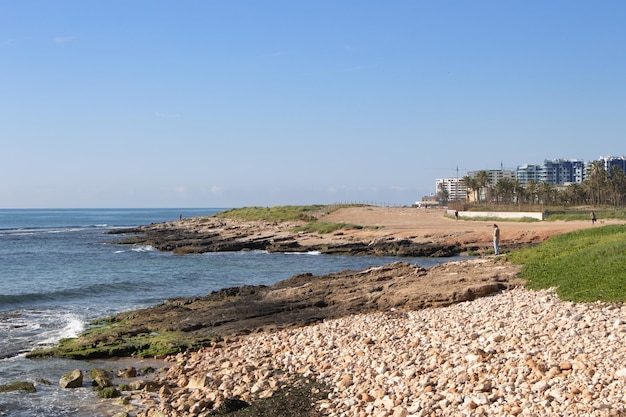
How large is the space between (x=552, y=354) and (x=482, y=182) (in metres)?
111

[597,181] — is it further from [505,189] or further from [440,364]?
[440,364]

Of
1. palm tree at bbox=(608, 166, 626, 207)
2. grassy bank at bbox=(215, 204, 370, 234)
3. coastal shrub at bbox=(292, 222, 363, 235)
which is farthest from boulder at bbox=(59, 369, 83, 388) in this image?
palm tree at bbox=(608, 166, 626, 207)

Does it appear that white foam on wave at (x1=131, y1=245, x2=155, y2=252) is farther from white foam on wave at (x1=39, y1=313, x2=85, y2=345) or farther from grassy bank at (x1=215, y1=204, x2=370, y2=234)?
white foam on wave at (x1=39, y1=313, x2=85, y2=345)

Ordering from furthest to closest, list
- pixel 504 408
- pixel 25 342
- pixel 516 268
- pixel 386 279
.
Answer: pixel 386 279 < pixel 516 268 < pixel 25 342 < pixel 504 408

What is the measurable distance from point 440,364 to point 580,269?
825 centimetres

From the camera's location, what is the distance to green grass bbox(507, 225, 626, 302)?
15680 mm

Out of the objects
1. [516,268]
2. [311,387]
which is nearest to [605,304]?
[311,387]

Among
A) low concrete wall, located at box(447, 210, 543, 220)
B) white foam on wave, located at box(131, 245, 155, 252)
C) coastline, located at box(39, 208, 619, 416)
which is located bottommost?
white foam on wave, located at box(131, 245, 155, 252)

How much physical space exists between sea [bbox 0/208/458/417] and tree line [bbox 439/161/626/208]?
6977 centimetres

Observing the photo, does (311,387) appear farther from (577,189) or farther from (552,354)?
(577,189)

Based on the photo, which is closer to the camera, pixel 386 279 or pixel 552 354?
pixel 552 354

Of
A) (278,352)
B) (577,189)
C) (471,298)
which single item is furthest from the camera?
(577,189)

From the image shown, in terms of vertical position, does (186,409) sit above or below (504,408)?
below

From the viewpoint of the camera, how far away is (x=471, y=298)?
1964cm
